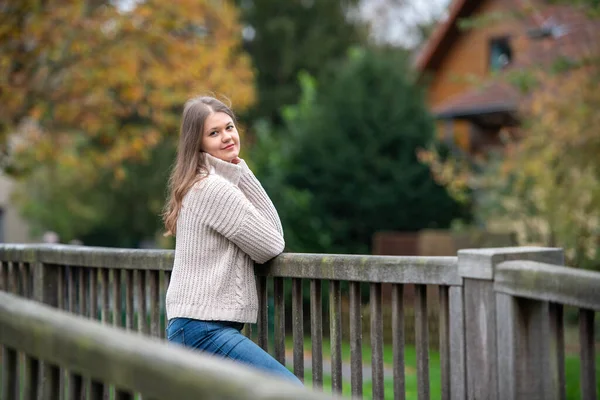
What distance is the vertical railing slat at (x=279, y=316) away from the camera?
389cm

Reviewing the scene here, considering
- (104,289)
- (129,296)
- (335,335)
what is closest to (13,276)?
(104,289)

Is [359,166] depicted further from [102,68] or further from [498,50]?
[498,50]

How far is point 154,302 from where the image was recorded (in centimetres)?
436

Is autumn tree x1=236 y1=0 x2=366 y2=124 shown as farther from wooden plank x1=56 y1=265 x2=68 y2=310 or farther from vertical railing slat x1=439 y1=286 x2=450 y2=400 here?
vertical railing slat x1=439 y1=286 x2=450 y2=400

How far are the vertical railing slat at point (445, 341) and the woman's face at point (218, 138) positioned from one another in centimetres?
120

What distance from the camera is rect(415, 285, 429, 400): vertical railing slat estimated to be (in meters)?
3.40

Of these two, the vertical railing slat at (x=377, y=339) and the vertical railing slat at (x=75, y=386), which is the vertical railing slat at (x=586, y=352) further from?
the vertical railing slat at (x=75, y=386)

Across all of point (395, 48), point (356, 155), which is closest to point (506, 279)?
point (356, 155)

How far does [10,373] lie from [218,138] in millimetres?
1667

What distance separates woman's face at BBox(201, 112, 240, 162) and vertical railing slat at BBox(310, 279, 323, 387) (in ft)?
2.31

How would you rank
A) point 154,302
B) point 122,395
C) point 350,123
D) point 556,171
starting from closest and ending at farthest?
point 122,395 → point 154,302 → point 556,171 → point 350,123

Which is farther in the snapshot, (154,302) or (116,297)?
(116,297)

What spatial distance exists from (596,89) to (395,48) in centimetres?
2339

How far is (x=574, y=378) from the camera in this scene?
824cm
